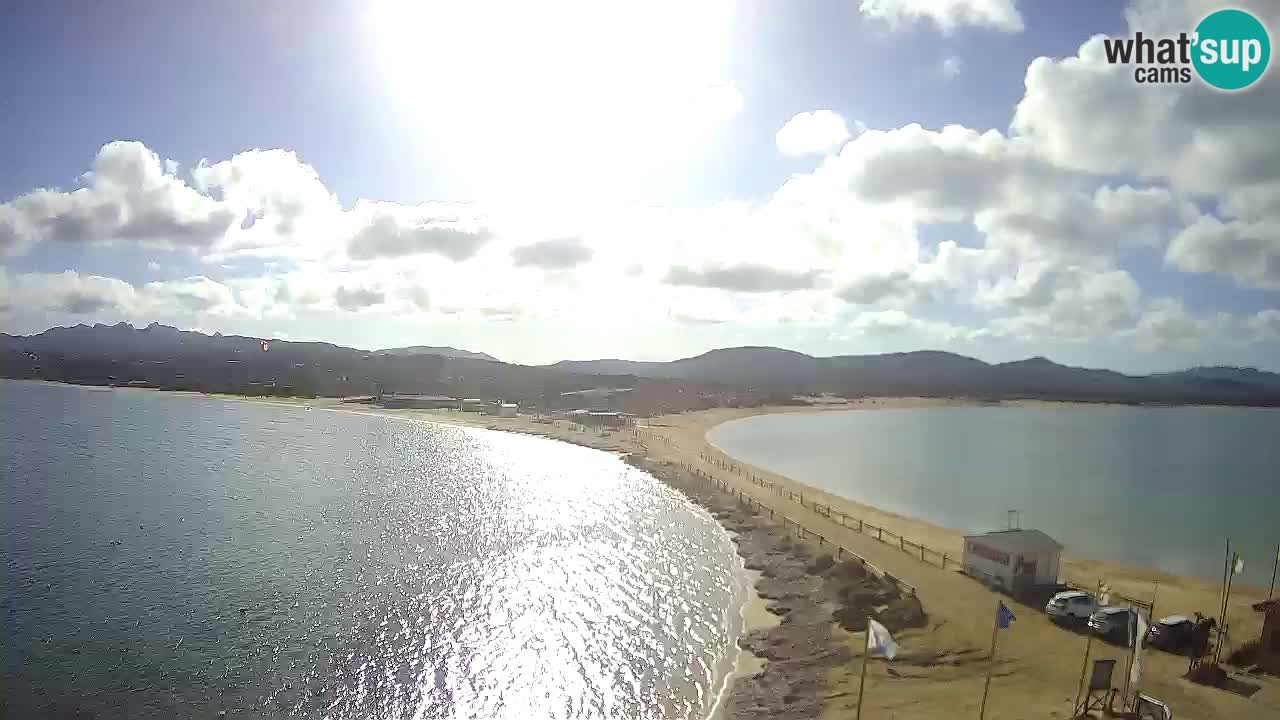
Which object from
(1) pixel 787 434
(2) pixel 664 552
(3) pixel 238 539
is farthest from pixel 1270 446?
(3) pixel 238 539

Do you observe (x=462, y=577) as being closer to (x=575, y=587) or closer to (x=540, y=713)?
(x=575, y=587)

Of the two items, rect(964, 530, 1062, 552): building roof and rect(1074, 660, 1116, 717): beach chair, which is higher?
rect(964, 530, 1062, 552): building roof

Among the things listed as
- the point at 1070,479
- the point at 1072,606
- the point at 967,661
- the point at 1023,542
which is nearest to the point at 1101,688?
the point at 967,661

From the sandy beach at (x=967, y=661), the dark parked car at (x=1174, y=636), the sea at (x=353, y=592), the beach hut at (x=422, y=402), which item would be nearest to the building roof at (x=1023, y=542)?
the sandy beach at (x=967, y=661)

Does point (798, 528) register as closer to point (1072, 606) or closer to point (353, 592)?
point (1072, 606)

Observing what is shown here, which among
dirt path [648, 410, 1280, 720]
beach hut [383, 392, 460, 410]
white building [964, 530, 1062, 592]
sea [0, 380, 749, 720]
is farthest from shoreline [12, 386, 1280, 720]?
beach hut [383, 392, 460, 410]

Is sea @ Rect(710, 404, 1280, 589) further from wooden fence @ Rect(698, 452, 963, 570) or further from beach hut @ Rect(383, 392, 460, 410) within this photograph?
beach hut @ Rect(383, 392, 460, 410)
